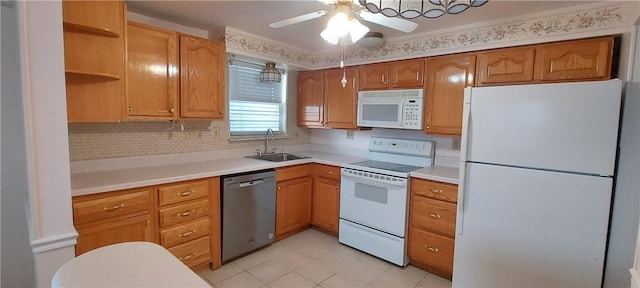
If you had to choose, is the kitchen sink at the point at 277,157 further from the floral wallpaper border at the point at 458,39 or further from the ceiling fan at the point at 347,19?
the ceiling fan at the point at 347,19

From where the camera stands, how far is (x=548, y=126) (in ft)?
5.77

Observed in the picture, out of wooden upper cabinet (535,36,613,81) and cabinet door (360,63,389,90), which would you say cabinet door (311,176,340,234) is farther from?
wooden upper cabinet (535,36,613,81)

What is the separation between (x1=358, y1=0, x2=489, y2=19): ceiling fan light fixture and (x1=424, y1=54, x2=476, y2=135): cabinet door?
4.00 feet

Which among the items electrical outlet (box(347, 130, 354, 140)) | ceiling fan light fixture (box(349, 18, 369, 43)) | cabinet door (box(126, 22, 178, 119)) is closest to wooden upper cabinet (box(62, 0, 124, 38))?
cabinet door (box(126, 22, 178, 119))

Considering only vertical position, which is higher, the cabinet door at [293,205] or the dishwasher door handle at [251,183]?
the dishwasher door handle at [251,183]

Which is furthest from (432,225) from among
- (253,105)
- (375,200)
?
(253,105)

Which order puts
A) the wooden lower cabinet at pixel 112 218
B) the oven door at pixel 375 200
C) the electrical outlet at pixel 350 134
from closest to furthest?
the wooden lower cabinet at pixel 112 218, the oven door at pixel 375 200, the electrical outlet at pixel 350 134

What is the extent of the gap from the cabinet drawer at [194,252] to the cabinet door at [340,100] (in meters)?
1.87

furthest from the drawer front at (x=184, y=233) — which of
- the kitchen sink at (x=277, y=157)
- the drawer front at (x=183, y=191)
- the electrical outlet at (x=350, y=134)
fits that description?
the electrical outlet at (x=350, y=134)

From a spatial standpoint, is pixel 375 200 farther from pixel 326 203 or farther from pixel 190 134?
pixel 190 134

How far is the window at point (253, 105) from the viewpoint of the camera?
130 inches

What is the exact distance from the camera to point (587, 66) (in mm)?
2062

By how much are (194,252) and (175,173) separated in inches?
26.5

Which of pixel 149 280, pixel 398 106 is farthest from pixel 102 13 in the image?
pixel 398 106
